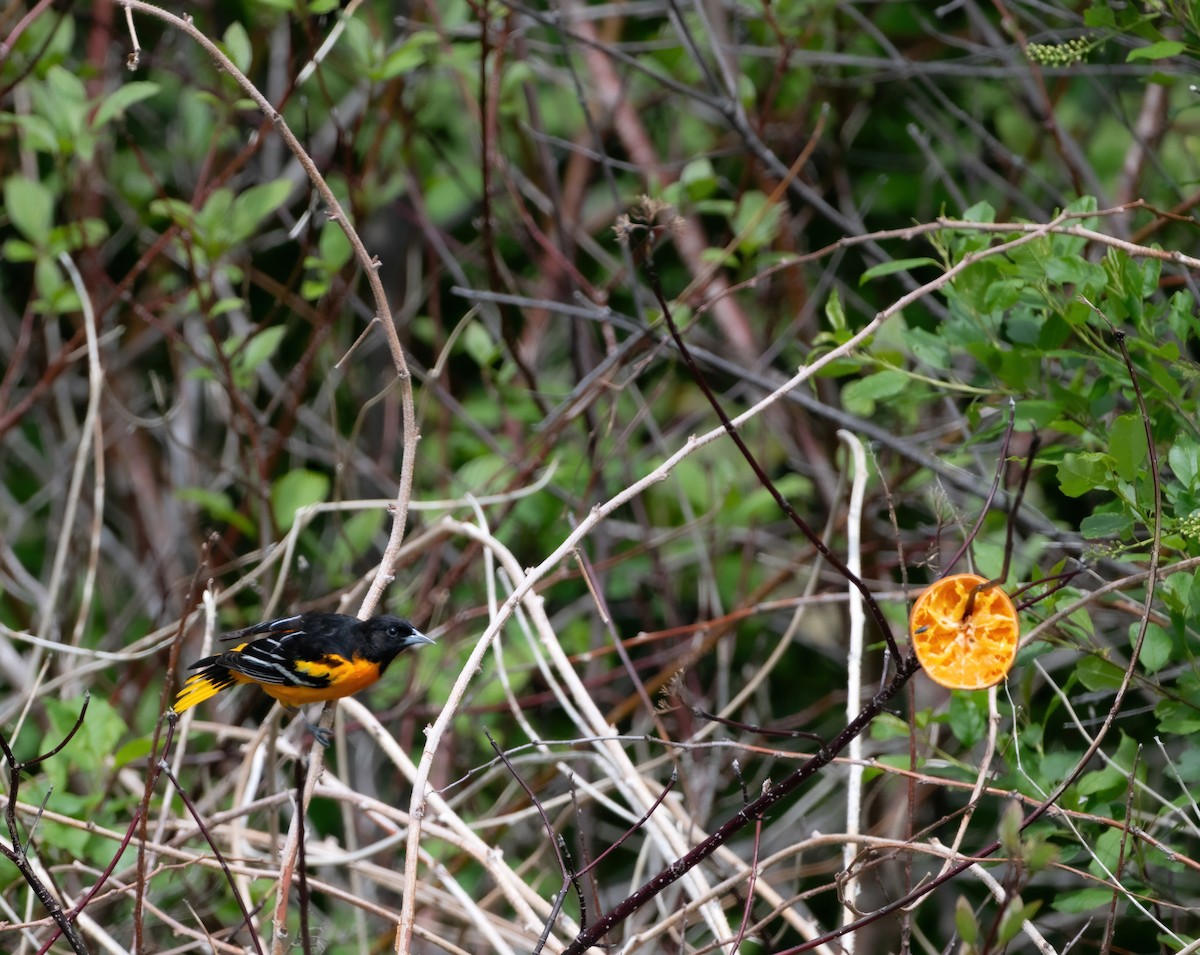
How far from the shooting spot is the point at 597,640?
4934mm

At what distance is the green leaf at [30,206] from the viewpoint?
4.23m

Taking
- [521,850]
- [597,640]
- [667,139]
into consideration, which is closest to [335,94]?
[667,139]

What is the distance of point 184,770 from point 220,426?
2.43m

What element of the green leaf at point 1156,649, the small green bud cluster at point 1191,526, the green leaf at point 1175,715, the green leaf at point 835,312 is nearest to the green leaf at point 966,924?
the small green bud cluster at point 1191,526

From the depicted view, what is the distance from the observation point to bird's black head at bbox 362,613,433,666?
10.5ft

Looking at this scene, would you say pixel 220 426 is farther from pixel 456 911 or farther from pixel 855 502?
pixel 855 502

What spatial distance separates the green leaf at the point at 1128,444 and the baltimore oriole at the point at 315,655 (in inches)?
66.1

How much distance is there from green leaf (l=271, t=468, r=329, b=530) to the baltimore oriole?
776 millimetres

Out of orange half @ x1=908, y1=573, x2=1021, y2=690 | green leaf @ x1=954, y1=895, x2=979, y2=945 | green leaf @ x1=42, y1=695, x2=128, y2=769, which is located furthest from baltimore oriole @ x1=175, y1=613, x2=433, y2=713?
green leaf @ x1=954, y1=895, x2=979, y2=945

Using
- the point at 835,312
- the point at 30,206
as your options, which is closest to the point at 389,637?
the point at 835,312

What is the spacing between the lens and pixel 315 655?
325cm

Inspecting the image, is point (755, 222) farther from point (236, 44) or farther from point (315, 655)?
point (315, 655)

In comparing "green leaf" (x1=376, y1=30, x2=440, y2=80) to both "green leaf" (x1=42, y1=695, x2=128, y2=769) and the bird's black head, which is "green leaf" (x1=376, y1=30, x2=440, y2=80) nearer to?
the bird's black head

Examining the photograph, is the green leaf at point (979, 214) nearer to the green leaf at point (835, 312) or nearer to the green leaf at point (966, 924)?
the green leaf at point (835, 312)
